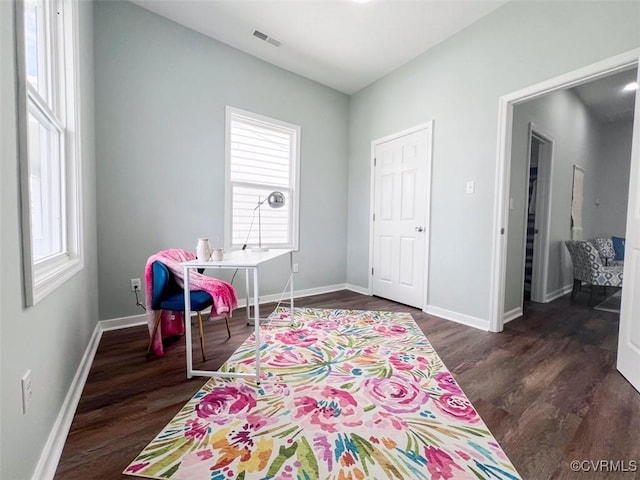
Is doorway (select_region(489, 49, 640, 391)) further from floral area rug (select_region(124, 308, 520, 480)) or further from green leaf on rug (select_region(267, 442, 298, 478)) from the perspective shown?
green leaf on rug (select_region(267, 442, 298, 478))

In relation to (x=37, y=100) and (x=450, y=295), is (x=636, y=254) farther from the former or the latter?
(x=37, y=100)

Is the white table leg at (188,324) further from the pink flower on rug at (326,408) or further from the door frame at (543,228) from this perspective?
the door frame at (543,228)

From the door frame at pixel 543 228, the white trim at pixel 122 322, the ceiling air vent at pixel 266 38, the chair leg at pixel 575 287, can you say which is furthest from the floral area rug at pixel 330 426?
the chair leg at pixel 575 287

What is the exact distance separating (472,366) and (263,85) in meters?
3.52

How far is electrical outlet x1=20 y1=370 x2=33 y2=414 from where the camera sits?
35.3 inches

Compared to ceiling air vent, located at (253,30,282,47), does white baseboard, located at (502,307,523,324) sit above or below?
below

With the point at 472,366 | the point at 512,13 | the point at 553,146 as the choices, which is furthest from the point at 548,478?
the point at 553,146

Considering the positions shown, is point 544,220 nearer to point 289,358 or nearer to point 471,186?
point 471,186

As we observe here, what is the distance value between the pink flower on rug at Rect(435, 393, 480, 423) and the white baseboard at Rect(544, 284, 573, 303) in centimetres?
301

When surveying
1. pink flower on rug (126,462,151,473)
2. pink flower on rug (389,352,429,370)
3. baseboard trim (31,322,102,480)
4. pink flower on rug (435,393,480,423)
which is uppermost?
baseboard trim (31,322,102,480)

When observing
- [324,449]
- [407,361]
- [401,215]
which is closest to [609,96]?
[401,215]

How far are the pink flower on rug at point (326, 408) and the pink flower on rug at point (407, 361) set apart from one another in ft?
1.68

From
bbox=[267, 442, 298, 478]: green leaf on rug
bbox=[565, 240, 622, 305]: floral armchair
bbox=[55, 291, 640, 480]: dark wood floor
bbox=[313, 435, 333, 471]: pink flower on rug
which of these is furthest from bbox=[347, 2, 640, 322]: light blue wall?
bbox=[267, 442, 298, 478]: green leaf on rug

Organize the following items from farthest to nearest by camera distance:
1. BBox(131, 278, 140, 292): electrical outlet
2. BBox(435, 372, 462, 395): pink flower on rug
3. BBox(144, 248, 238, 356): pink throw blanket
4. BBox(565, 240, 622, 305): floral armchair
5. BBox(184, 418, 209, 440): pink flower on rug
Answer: BBox(565, 240, 622, 305): floral armchair, BBox(131, 278, 140, 292): electrical outlet, BBox(144, 248, 238, 356): pink throw blanket, BBox(435, 372, 462, 395): pink flower on rug, BBox(184, 418, 209, 440): pink flower on rug
